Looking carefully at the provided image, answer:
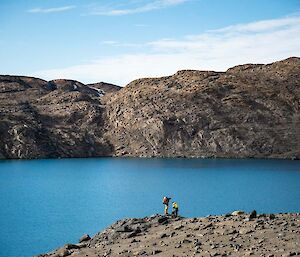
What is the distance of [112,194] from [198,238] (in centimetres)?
5436

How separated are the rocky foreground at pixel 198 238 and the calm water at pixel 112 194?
9.90 m

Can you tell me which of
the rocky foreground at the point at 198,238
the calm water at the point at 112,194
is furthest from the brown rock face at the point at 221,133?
the rocky foreground at the point at 198,238

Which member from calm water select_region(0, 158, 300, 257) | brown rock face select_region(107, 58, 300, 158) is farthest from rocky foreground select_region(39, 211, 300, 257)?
brown rock face select_region(107, 58, 300, 158)

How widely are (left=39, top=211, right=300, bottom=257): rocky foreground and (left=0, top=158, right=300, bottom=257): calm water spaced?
9.90 meters

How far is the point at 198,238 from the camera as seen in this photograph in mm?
34812

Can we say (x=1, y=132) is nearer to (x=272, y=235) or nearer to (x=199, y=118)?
(x=199, y=118)

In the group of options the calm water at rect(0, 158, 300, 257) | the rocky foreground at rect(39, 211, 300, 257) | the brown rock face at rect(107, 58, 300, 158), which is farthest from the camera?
the brown rock face at rect(107, 58, 300, 158)

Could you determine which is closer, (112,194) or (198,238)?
(198,238)

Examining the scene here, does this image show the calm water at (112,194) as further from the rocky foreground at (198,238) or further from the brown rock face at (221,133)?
the brown rock face at (221,133)

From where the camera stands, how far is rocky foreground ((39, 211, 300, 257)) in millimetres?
30906

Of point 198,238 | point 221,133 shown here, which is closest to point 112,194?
point 198,238

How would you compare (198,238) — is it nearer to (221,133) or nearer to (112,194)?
(112,194)

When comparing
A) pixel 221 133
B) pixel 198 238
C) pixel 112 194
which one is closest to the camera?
pixel 198 238

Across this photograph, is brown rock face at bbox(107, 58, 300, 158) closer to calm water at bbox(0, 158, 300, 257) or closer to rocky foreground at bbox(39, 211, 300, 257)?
calm water at bbox(0, 158, 300, 257)
